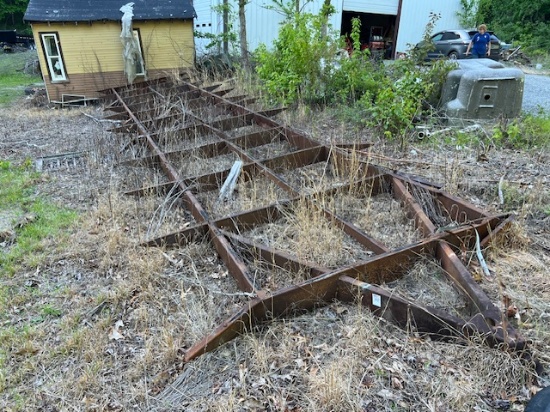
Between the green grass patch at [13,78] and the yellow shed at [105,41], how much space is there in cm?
209

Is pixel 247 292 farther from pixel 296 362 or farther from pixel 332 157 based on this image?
pixel 332 157

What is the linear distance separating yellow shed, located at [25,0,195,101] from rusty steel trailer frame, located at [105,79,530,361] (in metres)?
7.78

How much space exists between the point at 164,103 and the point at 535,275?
728 centimetres

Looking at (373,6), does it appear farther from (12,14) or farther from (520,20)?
(12,14)

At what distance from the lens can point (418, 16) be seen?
65.0 ft

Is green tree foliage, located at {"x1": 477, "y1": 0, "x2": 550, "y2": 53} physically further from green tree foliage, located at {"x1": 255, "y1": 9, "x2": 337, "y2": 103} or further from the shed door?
green tree foliage, located at {"x1": 255, "y1": 9, "x2": 337, "y2": 103}

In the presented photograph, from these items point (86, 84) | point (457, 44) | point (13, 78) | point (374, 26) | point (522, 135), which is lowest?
point (13, 78)

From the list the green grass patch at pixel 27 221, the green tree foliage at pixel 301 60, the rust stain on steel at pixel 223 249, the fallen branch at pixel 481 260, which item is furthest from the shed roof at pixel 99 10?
the fallen branch at pixel 481 260

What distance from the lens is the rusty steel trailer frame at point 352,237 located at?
2318 mm

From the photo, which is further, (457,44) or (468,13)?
(468,13)

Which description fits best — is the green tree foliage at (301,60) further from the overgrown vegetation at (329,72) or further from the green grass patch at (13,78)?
the green grass patch at (13,78)

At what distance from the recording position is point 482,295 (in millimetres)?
2369

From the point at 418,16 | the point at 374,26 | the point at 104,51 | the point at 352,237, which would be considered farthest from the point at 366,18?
the point at 352,237

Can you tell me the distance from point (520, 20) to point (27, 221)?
2703 centimetres
